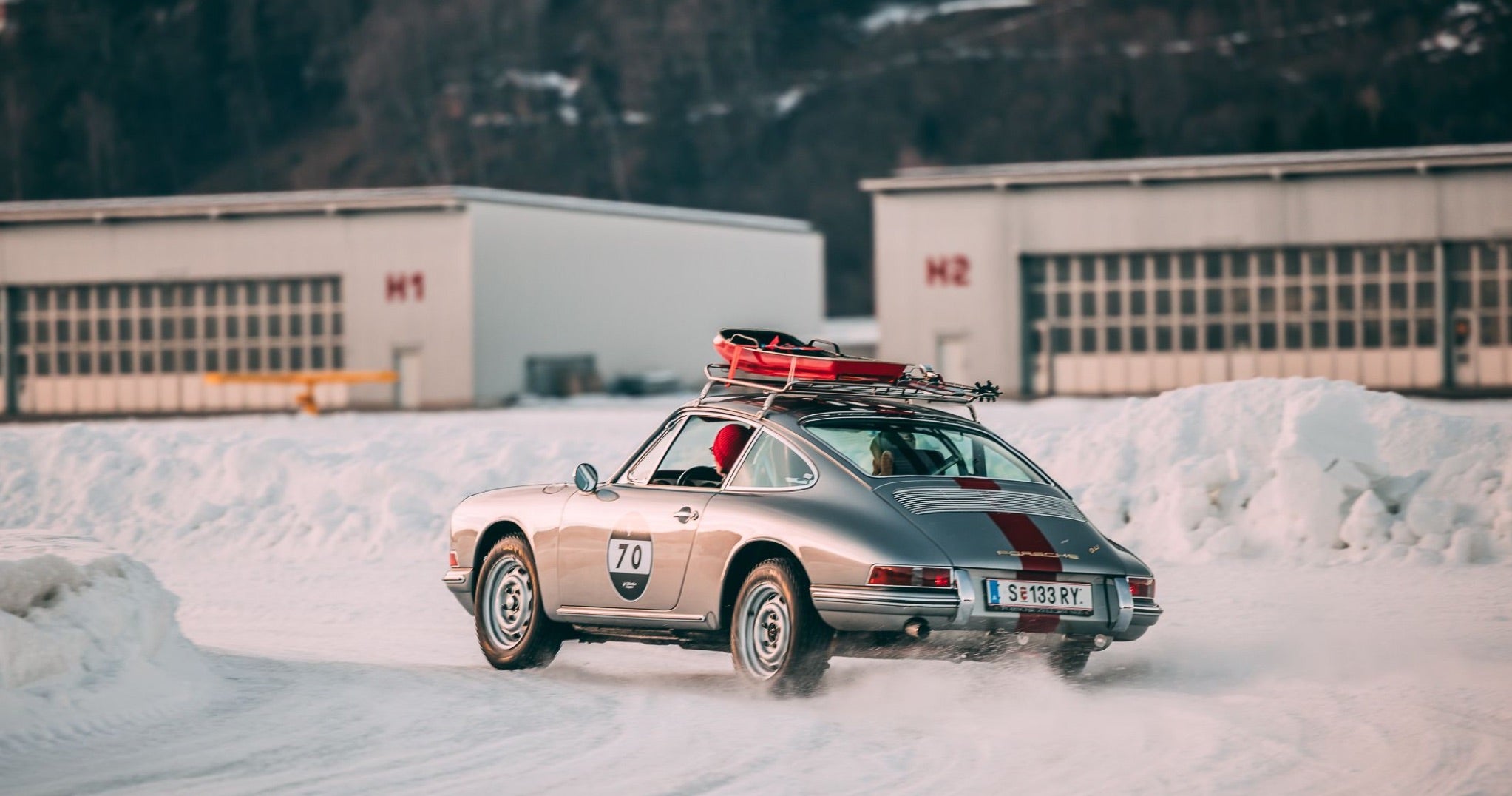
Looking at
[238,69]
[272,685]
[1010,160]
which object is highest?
[238,69]

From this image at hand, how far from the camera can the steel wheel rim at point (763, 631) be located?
9.07 meters

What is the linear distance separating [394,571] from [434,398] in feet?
102

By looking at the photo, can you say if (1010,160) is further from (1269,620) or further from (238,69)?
(1269,620)

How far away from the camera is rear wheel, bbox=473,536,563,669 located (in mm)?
→ 10547

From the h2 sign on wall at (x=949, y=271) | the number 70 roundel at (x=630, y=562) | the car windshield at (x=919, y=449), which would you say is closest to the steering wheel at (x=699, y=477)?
the number 70 roundel at (x=630, y=562)

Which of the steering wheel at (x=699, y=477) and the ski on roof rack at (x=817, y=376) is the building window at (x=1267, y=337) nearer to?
the ski on roof rack at (x=817, y=376)

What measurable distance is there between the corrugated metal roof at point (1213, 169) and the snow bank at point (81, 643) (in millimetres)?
31064

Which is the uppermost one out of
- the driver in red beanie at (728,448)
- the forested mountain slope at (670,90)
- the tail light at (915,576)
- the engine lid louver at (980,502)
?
the forested mountain slope at (670,90)

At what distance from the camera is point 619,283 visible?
169 ft

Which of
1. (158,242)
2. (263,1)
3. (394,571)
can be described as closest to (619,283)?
(158,242)

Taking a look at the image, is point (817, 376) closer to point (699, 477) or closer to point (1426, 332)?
point (699, 477)

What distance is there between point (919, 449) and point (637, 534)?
59.9 inches

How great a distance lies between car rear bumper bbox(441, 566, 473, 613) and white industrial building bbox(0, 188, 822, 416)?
3539cm

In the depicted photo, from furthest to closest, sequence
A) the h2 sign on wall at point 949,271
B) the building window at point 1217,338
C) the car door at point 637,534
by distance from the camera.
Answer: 1. the h2 sign on wall at point 949,271
2. the building window at point 1217,338
3. the car door at point 637,534
